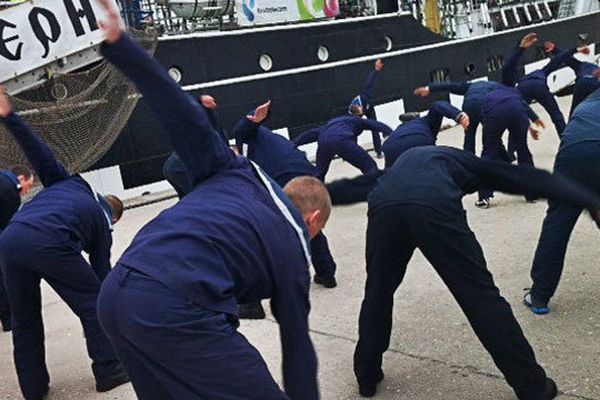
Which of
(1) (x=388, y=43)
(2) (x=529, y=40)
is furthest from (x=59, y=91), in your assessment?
(1) (x=388, y=43)

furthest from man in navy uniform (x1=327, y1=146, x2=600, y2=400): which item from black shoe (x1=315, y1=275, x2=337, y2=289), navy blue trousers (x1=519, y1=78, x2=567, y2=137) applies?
navy blue trousers (x1=519, y1=78, x2=567, y2=137)

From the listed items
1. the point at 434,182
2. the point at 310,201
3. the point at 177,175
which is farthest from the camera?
the point at 177,175

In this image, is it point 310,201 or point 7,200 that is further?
point 7,200

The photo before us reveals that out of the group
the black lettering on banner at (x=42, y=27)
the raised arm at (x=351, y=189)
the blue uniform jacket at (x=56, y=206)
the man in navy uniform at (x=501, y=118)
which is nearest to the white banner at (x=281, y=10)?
the black lettering on banner at (x=42, y=27)

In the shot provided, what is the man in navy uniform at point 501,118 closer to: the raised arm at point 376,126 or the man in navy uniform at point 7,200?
the raised arm at point 376,126

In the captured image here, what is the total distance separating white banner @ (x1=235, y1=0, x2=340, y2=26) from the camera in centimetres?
1188

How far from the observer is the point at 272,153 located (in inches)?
213

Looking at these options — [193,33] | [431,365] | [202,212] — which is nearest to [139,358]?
[202,212]

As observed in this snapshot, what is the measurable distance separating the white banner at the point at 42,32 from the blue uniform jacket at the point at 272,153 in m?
3.55

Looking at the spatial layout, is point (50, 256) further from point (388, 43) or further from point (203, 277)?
point (388, 43)

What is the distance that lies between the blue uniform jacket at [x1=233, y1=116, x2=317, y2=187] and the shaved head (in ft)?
9.60

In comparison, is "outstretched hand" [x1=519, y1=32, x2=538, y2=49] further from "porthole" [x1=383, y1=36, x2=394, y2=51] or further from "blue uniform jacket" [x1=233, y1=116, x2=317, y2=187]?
"porthole" [x1=383, y1=36, x2=394, y2=51]

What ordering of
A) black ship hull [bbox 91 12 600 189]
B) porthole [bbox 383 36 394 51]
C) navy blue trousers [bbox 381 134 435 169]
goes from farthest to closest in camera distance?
porthole [bbox 383 36 394 51] < black ship hull [bbox 91 12 600 189] < navy blue trousers [bbox 381 134 435 169]

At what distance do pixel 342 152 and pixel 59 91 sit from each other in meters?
3.65
